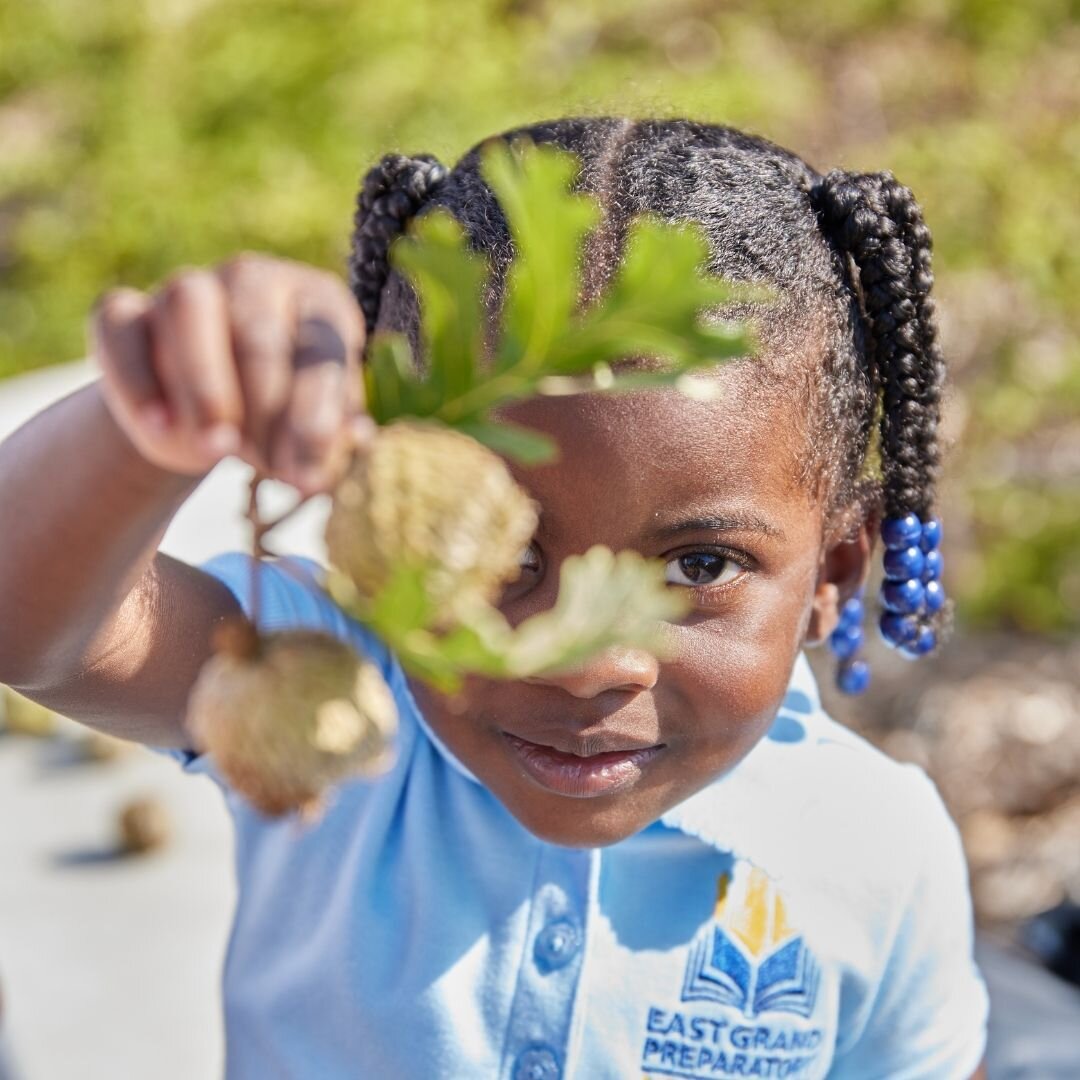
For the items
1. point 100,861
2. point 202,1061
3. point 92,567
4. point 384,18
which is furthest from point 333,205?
point 92,567

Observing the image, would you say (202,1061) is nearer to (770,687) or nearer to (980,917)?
(770,687)

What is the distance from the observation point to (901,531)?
1084 millimetres

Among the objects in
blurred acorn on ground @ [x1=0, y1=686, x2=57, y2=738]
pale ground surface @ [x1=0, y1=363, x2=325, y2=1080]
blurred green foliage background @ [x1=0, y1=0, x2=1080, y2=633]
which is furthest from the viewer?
blurred green foliage background @ [x1=0, y1=0, x2=1080, y2=633]

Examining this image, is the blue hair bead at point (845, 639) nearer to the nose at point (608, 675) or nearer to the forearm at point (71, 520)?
the nose at point (608, 675)

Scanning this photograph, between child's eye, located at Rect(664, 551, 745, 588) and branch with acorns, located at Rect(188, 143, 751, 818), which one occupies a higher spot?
child's eye, located at Rect(664, 551, 745, 588)

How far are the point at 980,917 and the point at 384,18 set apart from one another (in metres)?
2.09

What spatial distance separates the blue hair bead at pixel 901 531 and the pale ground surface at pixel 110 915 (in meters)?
0.53

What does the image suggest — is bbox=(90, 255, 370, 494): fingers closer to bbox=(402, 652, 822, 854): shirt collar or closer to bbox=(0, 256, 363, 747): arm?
bbox=(0, 256, 363, 747): arm

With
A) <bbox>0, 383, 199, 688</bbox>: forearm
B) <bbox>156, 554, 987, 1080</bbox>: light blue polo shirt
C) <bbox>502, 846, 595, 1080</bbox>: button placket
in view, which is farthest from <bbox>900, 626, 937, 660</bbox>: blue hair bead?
<bbox>0, 383, 199, 688</bbox>: forearm

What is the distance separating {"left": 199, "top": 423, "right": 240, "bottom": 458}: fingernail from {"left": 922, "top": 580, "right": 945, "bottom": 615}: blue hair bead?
75cm

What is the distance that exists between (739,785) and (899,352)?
318mm

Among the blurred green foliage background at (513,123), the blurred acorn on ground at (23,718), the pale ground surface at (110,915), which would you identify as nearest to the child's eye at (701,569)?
the pale ground surface at (110,915)

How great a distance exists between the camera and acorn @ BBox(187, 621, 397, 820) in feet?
1.49

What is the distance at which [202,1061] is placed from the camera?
59.4 inches
